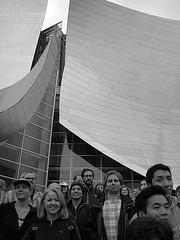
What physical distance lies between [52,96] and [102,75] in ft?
9.74

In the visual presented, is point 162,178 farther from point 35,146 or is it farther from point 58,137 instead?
point 58,137

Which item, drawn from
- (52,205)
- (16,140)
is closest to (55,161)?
(16,140)

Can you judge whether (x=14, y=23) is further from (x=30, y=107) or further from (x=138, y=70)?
(x=30, y=107)

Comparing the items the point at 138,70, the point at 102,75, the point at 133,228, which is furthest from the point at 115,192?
the point at 138,70

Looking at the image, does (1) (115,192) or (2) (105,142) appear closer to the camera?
(1) (115,192)

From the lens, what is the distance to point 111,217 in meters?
A: 3.13

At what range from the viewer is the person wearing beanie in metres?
3.17

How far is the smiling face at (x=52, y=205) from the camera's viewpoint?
2666 millimetres

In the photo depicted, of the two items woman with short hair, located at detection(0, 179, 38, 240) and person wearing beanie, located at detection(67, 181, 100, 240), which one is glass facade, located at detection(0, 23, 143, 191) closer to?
person wearing beanie, located at detection(67, 181, 100, 240)

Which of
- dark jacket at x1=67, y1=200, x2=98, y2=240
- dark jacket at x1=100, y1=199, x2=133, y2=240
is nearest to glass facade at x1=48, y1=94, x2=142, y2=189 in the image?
dark jacket at x1=67, y1=200, x2=98, y2=240

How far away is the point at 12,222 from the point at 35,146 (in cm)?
870

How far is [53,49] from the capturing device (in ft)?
35.3

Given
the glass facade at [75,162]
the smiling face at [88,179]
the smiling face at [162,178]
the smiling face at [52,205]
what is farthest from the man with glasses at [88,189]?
the glass facade at [75,162]

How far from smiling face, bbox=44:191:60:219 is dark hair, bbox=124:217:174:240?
1589mm
